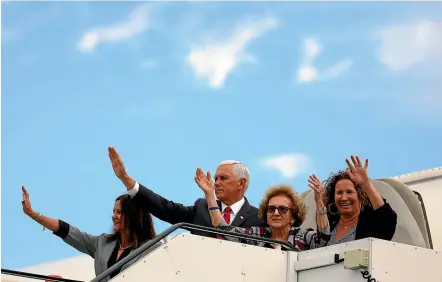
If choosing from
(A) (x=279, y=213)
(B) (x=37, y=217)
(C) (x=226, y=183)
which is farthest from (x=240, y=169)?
(B) (x=37, y=217)

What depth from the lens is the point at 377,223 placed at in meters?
11.4

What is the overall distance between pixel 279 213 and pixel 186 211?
4.12ft

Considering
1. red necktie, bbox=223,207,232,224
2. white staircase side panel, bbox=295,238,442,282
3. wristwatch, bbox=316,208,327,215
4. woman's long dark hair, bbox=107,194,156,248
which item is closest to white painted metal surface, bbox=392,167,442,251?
white staircase side panel, bbox=295,238,442,282

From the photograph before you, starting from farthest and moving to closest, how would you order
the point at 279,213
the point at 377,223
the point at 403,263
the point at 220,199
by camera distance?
1. the point at 220,199
2. the point at 279,213
3. the point at 403,263
4. the point at 377,223

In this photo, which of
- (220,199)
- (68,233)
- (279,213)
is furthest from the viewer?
(68,233)

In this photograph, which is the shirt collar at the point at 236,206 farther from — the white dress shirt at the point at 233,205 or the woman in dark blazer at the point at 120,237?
the woman in dark blazer at the point at 120,237

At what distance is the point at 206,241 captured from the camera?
11.5m

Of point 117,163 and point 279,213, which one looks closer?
point 279,213

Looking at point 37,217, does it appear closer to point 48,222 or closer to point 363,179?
point 48,222

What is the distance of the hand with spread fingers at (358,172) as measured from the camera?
448 inches

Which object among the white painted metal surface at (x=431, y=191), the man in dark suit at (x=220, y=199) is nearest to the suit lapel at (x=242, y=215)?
the man in dark suit at (x=220, y=199)

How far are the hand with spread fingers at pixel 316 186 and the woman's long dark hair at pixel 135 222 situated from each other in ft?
5.68

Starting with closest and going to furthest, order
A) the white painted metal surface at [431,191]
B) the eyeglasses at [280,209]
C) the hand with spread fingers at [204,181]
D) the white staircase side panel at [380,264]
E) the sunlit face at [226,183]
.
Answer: the white staircase side panel at [380,264] → the eyeglasses at [280,209] → the hand with spread fingers at [204,181] → the sunlit face at [226,183] → the white painted metal surface at [431,191]

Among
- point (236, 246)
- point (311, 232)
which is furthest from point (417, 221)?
point (236, 246)
